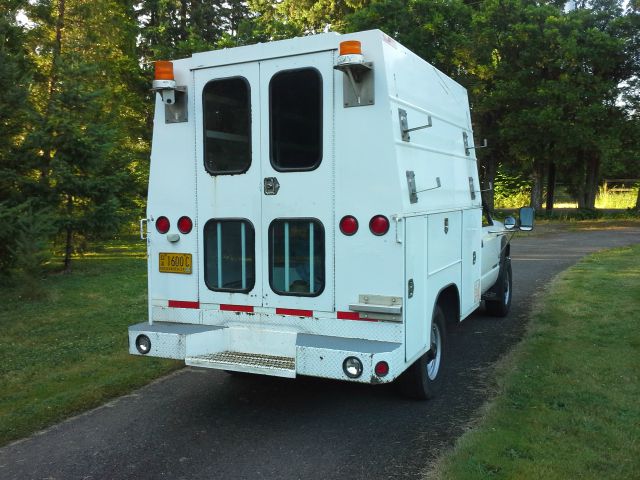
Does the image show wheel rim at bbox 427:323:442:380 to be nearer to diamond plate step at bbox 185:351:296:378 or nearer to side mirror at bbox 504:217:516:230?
diamond plate step at bbox 185:351:296:378

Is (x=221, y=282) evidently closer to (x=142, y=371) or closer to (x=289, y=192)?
(x=289, y=192)

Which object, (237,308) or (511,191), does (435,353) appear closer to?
(237,308)

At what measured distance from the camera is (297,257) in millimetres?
4484

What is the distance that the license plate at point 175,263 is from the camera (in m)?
4.84

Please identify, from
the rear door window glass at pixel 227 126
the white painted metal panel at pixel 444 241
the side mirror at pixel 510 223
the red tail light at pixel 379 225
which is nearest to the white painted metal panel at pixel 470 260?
the white painted metal panel at pixel 444 241

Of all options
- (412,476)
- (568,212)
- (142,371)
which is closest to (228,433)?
(412,476)

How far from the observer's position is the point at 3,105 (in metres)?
9.85

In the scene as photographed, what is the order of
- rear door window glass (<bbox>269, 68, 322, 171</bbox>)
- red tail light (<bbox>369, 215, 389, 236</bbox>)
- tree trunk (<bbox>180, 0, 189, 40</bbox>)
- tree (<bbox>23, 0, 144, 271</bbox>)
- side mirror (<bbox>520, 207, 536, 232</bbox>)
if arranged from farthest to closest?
tree trunk (<bbox>180, 0, 189, 40</bbox>) < tree (<bbox>23, 0, 144, 271</bbox>) < side mirror (<bbox>520, 207, 536, 232</bbox>) < rear door window glass (<bbox>269, 68, 322, 171</bbox>) < red tail light (<bbox>369, 215, 389, 236</bbox>)

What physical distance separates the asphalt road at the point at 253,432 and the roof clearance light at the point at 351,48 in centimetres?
273

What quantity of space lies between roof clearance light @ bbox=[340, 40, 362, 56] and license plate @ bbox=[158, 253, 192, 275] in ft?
6.71

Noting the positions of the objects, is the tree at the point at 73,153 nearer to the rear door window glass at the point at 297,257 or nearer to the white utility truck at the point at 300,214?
the white utility truck at the point at 300,214

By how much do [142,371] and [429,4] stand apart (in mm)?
21132

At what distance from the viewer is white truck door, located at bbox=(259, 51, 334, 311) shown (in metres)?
4.32

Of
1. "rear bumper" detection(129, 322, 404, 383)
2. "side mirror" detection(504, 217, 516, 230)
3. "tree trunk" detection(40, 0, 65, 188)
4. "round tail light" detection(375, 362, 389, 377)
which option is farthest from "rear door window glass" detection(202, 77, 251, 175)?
"tree trunk" detection(40, 0, 65, 188)
